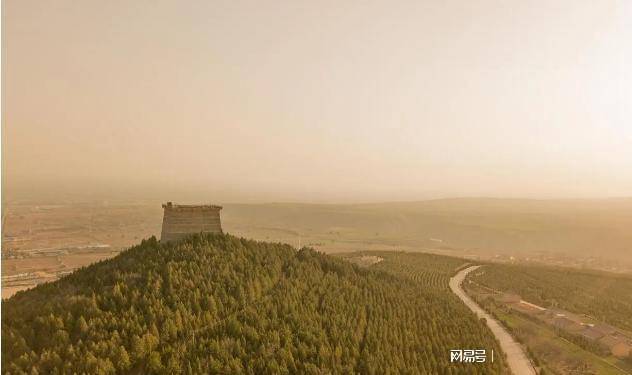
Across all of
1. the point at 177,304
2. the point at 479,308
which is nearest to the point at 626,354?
the point at 479,308

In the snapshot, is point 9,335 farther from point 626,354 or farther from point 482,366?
point 626,354

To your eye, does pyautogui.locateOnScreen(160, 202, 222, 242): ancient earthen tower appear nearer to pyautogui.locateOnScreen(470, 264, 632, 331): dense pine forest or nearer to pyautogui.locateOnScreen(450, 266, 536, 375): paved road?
pyautogui.locateOnScreen(450, 266, 536, 375): paved road

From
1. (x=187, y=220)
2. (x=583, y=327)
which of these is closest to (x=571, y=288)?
(x=583, y=327)

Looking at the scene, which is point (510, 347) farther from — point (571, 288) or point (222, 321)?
point (571, 288)

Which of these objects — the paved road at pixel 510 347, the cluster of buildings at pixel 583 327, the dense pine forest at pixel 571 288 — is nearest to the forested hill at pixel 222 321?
the paved road at pixel 510 347

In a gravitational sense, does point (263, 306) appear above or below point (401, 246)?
above

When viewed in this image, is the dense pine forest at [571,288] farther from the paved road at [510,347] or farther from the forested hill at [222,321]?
the forested hill at [222,321]
